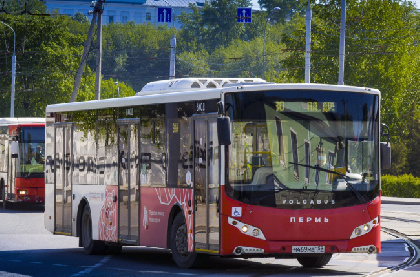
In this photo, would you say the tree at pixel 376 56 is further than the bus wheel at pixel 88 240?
Yes

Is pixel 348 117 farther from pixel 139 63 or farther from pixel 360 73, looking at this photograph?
pixel 139 63

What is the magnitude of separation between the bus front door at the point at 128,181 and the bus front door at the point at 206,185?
2266 millimetres

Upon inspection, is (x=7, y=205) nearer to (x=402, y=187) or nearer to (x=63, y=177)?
(x=63, y=177)

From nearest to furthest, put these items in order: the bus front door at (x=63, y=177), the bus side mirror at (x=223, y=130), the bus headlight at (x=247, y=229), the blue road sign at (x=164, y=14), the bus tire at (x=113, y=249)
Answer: the bus side mirror at (x=223, y=130) → the bus headlight at (x=247, y=229) → the bus tire at (x=113, y=249) → the bus front door at (x=63, y=177) → the blue road sign at (x=164, y=14)

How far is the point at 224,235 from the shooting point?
1568cm

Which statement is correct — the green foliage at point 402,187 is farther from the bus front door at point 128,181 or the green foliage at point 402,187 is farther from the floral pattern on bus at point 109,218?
the bus front door at point 128,181

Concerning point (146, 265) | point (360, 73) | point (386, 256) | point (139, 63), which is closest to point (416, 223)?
point (386, 256)

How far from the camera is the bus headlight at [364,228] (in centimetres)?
1611

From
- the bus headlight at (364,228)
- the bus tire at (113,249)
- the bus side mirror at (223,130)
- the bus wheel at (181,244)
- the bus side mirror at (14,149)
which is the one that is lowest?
the bus tire at (113,249)

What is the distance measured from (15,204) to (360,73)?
32.5 meters

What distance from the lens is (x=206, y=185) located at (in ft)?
53.2

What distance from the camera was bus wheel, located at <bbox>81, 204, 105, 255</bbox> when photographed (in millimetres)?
20625

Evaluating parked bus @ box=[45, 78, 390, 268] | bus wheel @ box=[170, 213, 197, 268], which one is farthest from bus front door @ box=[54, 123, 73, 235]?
bus wheel @ box=[170, 213, 197, 268]

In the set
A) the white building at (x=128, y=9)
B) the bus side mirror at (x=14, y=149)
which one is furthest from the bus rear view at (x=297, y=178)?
the white building at (x=128, y=9)
